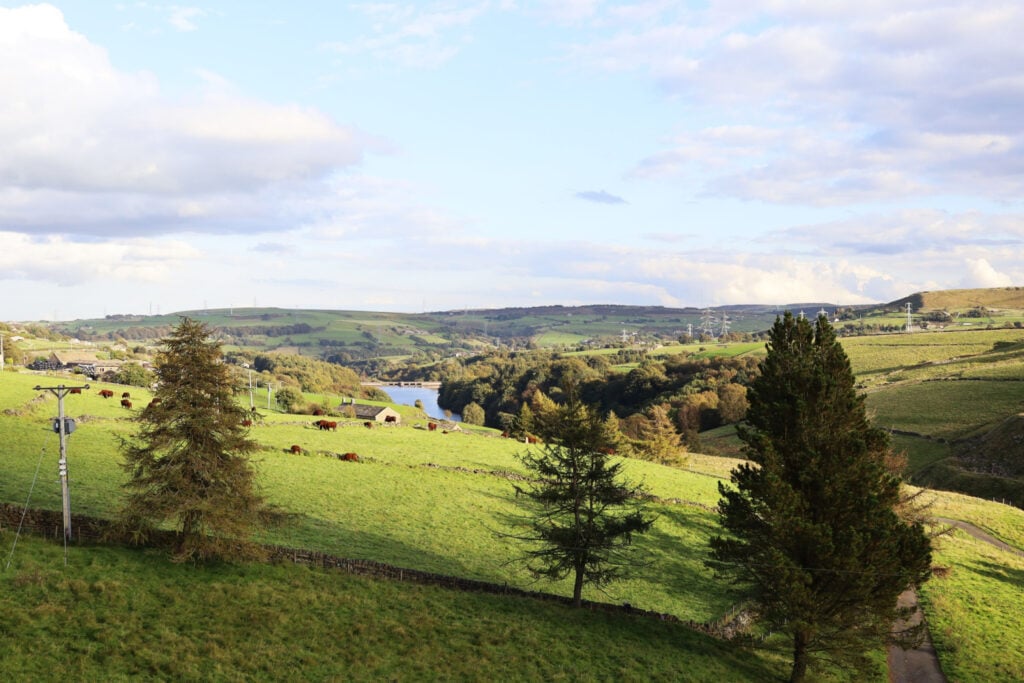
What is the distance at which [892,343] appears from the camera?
600 feet

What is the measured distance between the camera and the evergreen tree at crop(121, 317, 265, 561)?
28797mm

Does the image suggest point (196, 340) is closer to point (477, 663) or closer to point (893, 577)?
point (477, 663)

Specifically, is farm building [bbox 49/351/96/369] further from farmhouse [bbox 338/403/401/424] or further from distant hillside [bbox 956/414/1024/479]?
distant hillside [bbox 956/414/1024/479]

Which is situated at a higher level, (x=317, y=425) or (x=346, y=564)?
(x=317, y=425)

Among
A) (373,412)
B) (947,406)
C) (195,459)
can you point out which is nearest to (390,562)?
(195,459)

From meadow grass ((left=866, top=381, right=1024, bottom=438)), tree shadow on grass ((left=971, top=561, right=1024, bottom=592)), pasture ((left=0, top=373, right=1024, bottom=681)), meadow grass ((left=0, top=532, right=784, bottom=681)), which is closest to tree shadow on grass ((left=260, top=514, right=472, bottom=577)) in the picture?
pasture ((left=0, top=373, right=1024, bottom=681))

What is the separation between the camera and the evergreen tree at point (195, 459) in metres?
28.8

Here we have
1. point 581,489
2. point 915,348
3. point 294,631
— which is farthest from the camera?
point 915,348

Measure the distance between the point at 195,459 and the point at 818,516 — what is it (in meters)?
27.7

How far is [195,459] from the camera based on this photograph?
29078 mm

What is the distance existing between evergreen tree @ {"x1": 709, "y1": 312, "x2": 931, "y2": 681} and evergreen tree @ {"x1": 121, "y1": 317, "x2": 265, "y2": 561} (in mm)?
21798

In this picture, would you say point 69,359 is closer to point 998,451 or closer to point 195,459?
point 195,459

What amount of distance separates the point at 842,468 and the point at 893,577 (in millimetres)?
4755

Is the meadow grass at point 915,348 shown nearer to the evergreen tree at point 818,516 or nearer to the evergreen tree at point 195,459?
the evergreen tree at point 818,516
